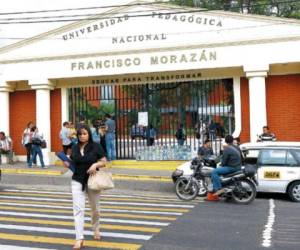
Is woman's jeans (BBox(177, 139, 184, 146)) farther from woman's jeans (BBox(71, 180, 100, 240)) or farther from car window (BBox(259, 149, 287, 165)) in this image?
woman's jeans (BBox(71, 180, 100, 240))

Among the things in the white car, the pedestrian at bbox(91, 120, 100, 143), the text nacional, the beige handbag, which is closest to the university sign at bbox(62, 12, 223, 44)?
the text nacional

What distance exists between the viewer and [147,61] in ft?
59.6

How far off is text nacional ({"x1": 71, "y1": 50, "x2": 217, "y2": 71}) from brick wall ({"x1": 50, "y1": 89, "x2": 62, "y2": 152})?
180 centimetres

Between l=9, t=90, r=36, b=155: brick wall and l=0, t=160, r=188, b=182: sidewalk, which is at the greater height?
l=9, t=90, r=36, b=155: brick wall

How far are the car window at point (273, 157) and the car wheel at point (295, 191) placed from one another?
0.60 m

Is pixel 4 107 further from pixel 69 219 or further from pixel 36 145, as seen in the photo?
pixel 69 219

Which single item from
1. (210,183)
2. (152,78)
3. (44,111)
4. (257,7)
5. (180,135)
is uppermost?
(257,7)

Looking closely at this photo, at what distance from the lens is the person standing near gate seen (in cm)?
1831

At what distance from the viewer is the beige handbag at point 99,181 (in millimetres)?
7055

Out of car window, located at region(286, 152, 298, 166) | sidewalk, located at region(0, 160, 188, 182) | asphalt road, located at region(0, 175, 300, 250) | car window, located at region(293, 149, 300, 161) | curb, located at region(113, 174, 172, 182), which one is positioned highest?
car window, located at region(293, 149, 300, 161)

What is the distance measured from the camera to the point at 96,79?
771 inches

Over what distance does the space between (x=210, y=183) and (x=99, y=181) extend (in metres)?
6.20

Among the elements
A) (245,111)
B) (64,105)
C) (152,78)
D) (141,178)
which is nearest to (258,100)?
(245,111)

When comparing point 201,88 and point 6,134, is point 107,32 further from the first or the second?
point 6,134
